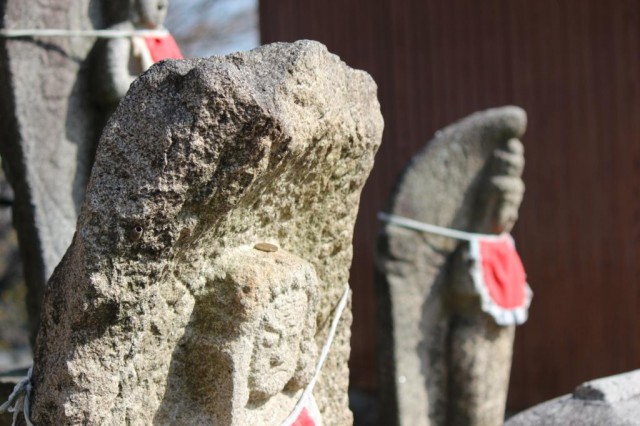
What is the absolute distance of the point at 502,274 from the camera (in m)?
2.80

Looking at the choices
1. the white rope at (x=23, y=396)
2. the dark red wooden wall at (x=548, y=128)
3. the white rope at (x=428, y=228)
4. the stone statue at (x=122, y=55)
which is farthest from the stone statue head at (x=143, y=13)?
the dark red wooden wall at (x=548, y=128)

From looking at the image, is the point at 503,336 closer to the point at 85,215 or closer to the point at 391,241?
the point at 391,241

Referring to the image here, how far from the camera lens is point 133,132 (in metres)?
1.11

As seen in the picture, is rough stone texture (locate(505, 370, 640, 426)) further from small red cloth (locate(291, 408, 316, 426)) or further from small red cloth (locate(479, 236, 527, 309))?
small red cloth (locate(479, 236, 527, 309))

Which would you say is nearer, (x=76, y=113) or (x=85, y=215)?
(x=85, y=215)

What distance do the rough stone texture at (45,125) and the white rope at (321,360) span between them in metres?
0.88

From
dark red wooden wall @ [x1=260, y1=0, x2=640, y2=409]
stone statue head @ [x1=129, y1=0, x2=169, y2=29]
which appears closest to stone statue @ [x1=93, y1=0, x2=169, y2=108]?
stone statue head @ [x1=129, y1=0, x2=169, y2=29]

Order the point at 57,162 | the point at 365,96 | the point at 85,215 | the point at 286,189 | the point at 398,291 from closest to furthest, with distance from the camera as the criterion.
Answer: the point at 85,215 < the point at 286,189 < the point at 365,96 < the point at 57,162 < the point at 398,291

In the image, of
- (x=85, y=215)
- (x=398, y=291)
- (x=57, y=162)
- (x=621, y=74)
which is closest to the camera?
(x=85, y=215)

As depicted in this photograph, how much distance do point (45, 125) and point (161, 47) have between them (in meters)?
0.35

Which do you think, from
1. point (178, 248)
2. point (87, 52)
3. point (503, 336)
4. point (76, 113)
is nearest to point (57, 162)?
point (76, 113)

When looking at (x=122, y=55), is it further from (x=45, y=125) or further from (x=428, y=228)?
(x=428, y=228)

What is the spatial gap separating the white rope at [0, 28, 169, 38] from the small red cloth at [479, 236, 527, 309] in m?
1.19

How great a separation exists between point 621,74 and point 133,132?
9.81 ft
